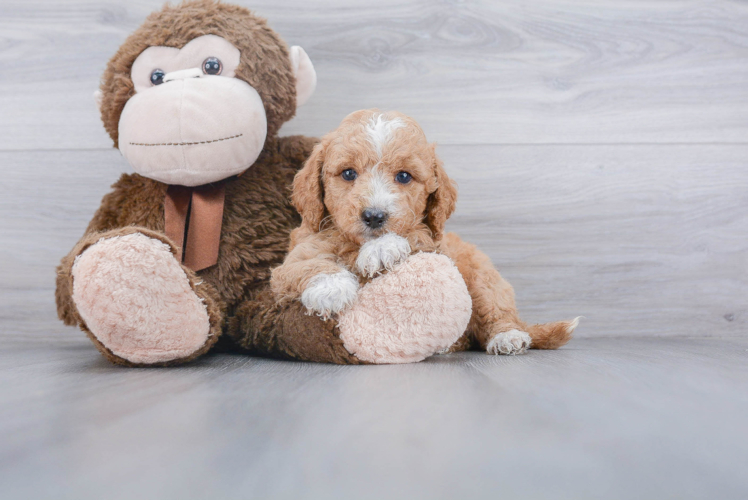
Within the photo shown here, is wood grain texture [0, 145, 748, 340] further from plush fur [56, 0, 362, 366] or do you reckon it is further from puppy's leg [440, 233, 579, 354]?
plush fur [56, 0, 362, 366]

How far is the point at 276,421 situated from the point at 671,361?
2.74 feet

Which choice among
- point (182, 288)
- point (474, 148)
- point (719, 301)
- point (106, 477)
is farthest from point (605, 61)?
point (106, 477)

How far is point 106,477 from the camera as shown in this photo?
58 centimetres

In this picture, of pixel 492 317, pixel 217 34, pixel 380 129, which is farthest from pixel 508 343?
pixel 217 34

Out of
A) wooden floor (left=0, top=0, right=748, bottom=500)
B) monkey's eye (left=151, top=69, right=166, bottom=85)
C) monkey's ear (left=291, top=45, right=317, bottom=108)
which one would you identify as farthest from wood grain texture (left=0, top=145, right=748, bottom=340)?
monkey's eye (left=151, top=69, right=166, bottom=85)

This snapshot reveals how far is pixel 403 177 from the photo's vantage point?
108 centimetres

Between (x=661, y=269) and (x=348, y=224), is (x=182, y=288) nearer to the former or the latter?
(x=348, y=224)

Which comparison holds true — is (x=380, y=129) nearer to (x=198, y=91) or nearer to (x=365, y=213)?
(x=365, y=213)

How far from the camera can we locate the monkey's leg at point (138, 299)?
96cm

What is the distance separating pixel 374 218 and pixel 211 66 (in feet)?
1.82

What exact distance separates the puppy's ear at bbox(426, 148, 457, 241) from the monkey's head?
1.40ft

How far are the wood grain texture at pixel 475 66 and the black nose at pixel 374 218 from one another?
70 centimetres

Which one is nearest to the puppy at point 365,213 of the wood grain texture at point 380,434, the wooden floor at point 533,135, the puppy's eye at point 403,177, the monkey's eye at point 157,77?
the puppy's eye at point 403,177

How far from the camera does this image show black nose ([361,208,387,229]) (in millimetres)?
1018
